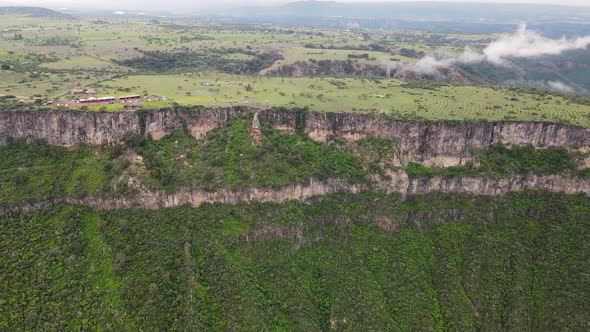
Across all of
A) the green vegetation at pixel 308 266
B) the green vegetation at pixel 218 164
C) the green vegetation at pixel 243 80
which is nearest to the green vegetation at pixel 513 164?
the green vegetation at pixel 218 164

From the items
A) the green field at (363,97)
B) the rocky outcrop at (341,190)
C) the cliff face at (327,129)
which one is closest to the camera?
the rocky outcrop at (341,190)

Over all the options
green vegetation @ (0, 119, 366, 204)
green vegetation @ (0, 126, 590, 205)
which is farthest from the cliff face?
green vegetation @ (0, 119, 366, 204)

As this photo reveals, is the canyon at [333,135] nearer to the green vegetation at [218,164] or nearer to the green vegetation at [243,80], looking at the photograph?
the green vegetation at [218,164]

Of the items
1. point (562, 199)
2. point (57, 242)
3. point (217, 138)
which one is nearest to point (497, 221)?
point (562, 199)

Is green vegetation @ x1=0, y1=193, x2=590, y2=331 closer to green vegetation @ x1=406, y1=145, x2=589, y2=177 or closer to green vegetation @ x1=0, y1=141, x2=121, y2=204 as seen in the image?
green vegetation @ x1=0, y1=141, x2=121, y2=204

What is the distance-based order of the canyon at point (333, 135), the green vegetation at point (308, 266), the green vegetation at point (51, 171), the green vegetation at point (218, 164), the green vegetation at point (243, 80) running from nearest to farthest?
the green vegetation at point (308, 266) → the green vegetation at point (51, 171) → the green vegetation at point (218, 164) → the canyon at point (333, 135) → the green vegetation at point (243, 80)

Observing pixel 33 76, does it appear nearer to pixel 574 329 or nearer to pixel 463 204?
pixel 463 204

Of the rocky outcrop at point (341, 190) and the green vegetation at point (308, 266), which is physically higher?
the rocky outcrop at point (341, 190)
